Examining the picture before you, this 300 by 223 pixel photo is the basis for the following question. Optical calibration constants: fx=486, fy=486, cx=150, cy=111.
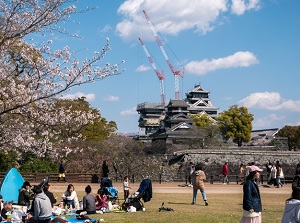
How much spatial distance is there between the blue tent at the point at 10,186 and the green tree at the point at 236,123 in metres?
62.7

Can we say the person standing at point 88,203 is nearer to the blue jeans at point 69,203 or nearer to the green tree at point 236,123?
the blue jeans at point 69,203

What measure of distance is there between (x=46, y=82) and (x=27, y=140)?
8.04 ft

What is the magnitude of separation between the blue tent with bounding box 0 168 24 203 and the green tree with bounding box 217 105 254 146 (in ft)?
206

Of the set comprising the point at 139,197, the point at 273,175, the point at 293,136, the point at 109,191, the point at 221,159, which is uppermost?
the point at 293,136

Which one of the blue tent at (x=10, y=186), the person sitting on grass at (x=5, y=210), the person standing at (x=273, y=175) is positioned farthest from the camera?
the person standing at (x=273, y=175)

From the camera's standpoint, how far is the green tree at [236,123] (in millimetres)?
78188

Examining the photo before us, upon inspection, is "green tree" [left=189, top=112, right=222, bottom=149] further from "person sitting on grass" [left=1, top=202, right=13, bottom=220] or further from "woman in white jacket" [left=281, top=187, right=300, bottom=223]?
"woman in white jacket" [left=281, top=187, right=300, bottom=223]

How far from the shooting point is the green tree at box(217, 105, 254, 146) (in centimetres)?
7819

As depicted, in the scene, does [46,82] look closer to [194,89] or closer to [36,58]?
[36,58]

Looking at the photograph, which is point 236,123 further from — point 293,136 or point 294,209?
point 294,209

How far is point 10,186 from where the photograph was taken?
17078 millimetres

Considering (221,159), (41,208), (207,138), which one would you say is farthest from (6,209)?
(207,138)

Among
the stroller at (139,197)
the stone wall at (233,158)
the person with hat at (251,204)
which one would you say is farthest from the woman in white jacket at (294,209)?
the stone wall at (233,158)

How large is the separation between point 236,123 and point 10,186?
63950 mm
